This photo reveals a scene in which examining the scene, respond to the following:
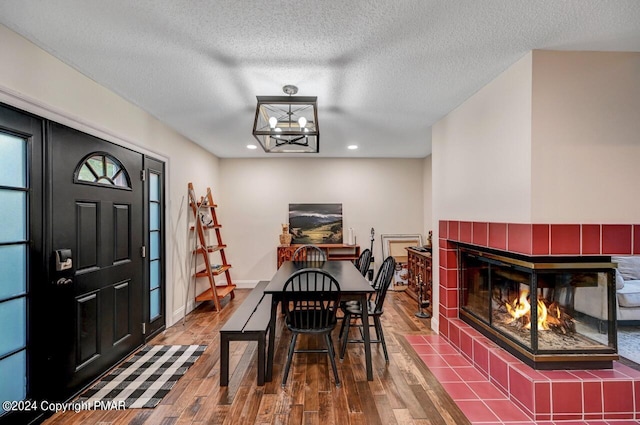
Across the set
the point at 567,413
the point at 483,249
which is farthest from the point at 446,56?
the point at 567,413

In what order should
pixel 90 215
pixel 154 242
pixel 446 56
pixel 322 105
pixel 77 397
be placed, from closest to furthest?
pixel 446 56 < pixel 77 397 < pixel 90 215 < pixel 322 105 < pixel 154 242

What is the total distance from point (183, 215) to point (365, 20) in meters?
3.58

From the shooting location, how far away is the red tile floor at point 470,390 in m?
2.05

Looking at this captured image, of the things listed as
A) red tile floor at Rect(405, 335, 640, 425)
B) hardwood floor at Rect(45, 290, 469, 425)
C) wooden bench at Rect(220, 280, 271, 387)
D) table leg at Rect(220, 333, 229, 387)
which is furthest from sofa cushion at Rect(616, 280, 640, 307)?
table leg at Rect(220, 333, 229, 387)

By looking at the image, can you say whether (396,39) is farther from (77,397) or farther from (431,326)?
(77,397)

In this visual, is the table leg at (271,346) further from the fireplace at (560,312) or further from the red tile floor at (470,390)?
the fireplace at (560,312)

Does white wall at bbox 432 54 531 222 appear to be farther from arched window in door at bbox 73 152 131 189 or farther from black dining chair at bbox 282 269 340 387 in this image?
arched window in door at bbox 73 152 131 189

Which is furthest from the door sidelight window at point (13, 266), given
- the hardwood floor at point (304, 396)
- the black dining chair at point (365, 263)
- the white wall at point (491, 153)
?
Answer: the white wall at point (491, 153)

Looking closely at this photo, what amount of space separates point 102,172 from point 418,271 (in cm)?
434

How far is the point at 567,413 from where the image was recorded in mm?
2035

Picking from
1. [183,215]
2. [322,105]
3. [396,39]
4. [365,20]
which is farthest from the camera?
[183,215]

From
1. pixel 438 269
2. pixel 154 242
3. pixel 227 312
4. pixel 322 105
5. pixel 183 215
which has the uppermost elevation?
pixel 322 105

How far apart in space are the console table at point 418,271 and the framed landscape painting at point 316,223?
1400 mm

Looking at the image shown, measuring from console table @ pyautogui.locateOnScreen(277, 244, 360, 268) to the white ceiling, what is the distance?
9.85ft
